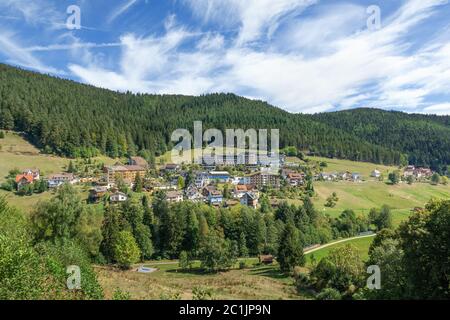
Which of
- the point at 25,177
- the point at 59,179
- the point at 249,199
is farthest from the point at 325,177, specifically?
the point at 25,177

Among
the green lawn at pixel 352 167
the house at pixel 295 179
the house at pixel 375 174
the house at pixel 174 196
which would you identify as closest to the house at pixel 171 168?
the house at pixel 174 196

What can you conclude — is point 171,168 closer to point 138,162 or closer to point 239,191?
point 138,162

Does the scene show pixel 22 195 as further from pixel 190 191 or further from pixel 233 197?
pixel 233 197

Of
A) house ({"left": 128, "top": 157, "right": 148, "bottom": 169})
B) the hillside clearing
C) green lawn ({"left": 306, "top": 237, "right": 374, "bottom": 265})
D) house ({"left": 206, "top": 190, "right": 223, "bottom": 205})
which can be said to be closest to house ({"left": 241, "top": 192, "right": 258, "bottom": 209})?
house ({"left": 206, "top": 190, "right": 223, "bottom": 205})

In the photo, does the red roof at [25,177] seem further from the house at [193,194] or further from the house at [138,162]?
the house at [193,194]

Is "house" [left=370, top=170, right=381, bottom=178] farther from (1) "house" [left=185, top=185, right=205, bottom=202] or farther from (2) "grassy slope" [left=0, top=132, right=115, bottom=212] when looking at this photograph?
(2) "grassy slope" [left=0, top=132, right=115, bottom=212]
